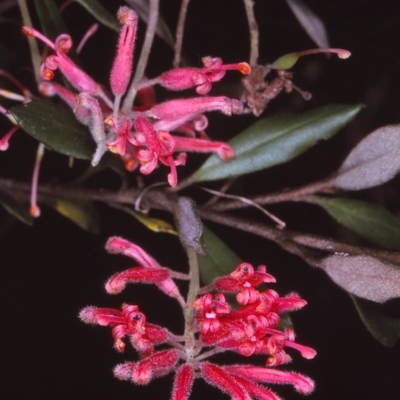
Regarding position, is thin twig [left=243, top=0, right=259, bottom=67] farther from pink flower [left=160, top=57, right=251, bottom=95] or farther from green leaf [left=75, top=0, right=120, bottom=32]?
green leaf [left=75, top=0, right=120, bottom=32]

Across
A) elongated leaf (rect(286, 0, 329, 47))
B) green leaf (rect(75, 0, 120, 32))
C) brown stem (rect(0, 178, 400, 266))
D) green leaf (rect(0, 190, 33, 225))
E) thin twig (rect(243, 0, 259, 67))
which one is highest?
elongated leaf (rect(286, 0, 329, 47))

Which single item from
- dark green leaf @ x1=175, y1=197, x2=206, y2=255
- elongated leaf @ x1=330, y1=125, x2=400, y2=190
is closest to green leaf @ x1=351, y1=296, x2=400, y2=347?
elongated leaf @ x1=330, y1=125, x2=400, y2=190

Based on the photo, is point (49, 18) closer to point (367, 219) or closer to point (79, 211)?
point (79, 211)

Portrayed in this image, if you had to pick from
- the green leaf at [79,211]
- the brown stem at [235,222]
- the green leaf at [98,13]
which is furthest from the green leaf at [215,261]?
the green leaf at [98,13]

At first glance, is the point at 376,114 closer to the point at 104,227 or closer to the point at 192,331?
the point at 104,227

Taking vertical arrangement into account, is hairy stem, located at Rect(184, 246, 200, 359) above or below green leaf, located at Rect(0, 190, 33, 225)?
below

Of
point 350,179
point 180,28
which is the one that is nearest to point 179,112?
point 180,28
